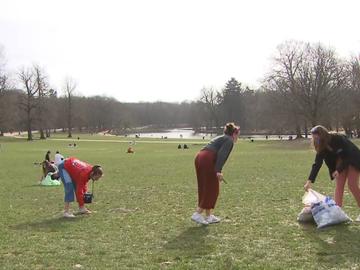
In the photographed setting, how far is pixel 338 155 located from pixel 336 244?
2.12 metres

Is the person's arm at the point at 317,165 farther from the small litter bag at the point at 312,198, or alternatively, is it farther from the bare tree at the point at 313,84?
the bare tree at the point at 313,84

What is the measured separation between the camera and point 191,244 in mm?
7855

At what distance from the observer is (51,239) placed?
850 cm

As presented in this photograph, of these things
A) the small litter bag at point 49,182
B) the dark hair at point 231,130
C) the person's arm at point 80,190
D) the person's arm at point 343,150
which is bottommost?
the small litter bag at point 49,182

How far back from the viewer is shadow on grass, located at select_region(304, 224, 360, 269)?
259 inches

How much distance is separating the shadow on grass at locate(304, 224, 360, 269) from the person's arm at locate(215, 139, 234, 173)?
6.13 feet

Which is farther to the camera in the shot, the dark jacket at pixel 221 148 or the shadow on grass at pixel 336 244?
the dark jacket at pixel 221 148

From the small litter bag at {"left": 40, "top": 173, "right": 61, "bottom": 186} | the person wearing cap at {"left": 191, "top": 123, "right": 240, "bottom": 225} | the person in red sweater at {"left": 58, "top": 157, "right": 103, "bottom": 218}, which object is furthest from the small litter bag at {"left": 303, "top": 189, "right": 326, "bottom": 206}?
the small litter bag at {"left": 40, "top": 173, "right": 61, "bottom": 186}

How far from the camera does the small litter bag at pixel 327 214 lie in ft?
28.6

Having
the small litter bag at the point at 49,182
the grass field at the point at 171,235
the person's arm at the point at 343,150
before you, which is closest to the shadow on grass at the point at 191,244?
the grass field at the point at 171,235

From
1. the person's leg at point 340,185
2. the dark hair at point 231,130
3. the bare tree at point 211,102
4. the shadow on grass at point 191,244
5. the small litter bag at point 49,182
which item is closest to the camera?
the shadow on grass at point 191,244

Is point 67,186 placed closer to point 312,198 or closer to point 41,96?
point 312,198

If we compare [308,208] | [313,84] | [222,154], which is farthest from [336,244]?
[313,84]

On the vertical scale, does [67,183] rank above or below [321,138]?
below
